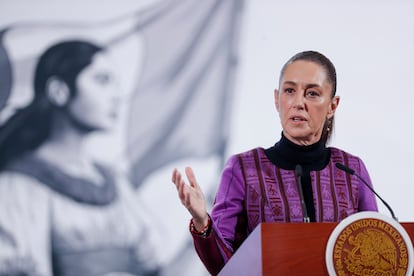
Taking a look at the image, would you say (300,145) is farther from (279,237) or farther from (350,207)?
(279,237)

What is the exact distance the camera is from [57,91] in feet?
10.5

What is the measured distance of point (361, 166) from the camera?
2.19 metres

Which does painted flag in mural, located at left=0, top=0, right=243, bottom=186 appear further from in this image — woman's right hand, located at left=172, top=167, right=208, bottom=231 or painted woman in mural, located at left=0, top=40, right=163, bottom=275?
woman's right hand, located at left=172, top=167, right=208, bottom=231

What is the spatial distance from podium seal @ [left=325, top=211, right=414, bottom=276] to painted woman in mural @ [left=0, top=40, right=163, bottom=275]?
1644 mm

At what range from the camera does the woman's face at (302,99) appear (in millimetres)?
2088

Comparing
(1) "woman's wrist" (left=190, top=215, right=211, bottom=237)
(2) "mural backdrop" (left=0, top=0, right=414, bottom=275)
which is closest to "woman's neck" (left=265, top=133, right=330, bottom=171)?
(1) "woman's wrist" (left=190, top=215, right=211, bottom=237)

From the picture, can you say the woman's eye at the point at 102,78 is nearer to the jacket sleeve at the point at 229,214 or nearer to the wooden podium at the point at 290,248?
the jacket sleeve at the point at 229,214

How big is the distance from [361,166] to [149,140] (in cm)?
119

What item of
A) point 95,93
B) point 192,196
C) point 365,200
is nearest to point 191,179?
point 192,196

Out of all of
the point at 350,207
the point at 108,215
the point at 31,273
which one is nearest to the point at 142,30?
the point at 108,215

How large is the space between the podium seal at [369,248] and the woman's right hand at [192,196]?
1.23ft

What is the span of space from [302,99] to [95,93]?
136 cm

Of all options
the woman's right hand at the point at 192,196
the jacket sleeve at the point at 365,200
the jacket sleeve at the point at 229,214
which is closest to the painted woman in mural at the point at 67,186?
the jacket sleeve at the point at 229,214

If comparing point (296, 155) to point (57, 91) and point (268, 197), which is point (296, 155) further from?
point (57, 91)
